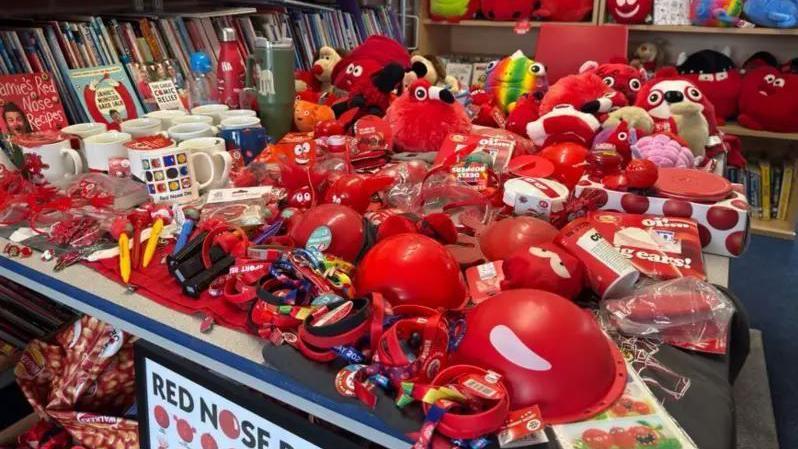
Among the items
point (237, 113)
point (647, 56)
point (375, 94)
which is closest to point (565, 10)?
point (647, 56)

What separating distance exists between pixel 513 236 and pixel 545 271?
0.12 m

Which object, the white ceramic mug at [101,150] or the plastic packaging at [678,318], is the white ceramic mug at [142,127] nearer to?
the white ceramic mug at [101,150]

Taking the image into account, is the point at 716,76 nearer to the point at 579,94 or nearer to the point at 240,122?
the point at 579,94

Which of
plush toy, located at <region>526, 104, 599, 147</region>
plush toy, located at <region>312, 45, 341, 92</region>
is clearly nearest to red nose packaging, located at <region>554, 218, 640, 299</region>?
plush toy, located at <region>526, 104, 599, 147</region>

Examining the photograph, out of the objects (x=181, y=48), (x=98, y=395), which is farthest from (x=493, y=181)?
(x=181, y=48)

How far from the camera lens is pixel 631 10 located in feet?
9.66

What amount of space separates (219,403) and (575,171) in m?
0.75

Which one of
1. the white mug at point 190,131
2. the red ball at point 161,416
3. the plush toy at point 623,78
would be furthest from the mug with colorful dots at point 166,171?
the plush toy at point 623,78

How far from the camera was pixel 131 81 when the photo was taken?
1499 millimetres

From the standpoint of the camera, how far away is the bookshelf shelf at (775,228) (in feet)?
9.95

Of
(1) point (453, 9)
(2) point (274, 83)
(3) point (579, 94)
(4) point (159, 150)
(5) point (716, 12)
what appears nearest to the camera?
(4) point (159, 150)

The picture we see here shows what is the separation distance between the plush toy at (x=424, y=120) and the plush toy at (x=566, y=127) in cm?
17

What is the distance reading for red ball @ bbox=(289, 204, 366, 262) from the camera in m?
0.84

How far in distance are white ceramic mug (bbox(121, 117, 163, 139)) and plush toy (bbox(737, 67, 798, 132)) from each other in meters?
2.70
